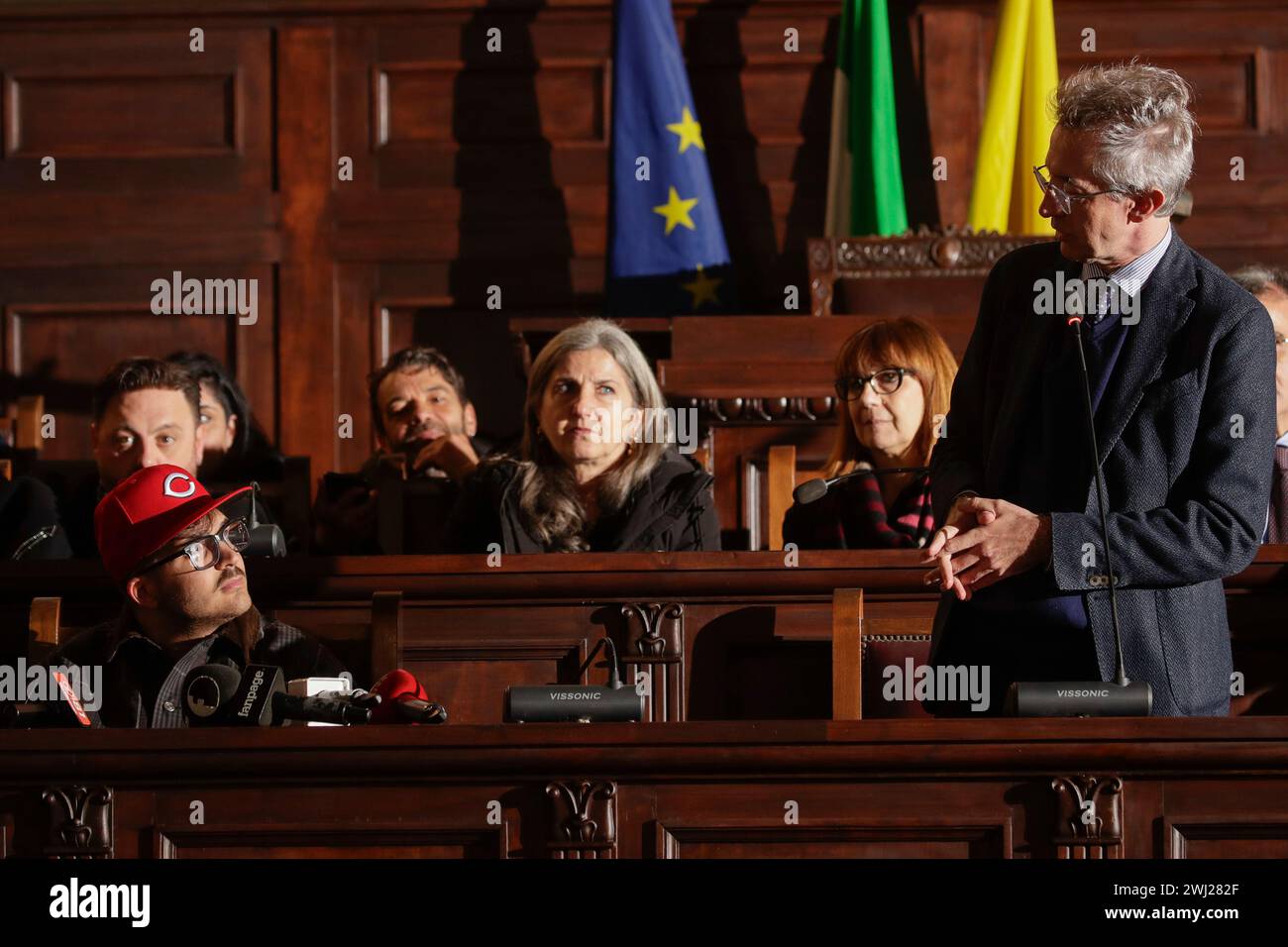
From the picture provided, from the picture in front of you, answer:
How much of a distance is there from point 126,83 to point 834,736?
423 cm

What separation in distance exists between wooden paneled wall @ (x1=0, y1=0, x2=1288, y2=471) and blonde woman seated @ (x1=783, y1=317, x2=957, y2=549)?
195 centimetres

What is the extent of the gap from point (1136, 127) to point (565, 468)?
1.61 m

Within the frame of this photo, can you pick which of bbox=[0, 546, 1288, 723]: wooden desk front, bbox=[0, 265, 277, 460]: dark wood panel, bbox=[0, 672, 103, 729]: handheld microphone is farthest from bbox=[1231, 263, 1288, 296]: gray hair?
bbox=[0, 265, 277, 460]: dark wood panel

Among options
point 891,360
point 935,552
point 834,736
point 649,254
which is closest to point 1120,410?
point 935,552

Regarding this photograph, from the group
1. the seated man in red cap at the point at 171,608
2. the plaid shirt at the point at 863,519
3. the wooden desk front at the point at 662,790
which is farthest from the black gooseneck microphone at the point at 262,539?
the plaid shirt at the point at 863,519

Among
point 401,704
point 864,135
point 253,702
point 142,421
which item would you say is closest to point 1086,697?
point 401,704

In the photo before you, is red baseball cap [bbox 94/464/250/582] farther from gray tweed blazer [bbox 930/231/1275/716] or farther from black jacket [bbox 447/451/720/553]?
gray tweed blazer [bbox 930/231/1275/716]

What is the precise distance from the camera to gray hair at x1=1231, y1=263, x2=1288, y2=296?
3844 millimetres

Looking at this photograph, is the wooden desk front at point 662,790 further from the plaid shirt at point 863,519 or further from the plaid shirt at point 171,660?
the plaid shirt at point 863,519

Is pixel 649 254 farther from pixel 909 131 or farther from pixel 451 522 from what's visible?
pixel 451 522

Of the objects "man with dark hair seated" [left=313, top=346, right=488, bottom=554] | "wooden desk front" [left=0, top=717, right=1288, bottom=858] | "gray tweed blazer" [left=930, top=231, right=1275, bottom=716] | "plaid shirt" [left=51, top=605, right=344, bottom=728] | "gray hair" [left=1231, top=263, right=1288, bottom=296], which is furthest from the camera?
"man with dark hair seated" [left=313, top=346, right=488, bottom=554]

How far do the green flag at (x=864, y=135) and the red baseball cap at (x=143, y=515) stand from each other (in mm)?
2712

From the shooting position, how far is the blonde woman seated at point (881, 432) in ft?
11.8

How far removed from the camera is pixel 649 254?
5.39m
